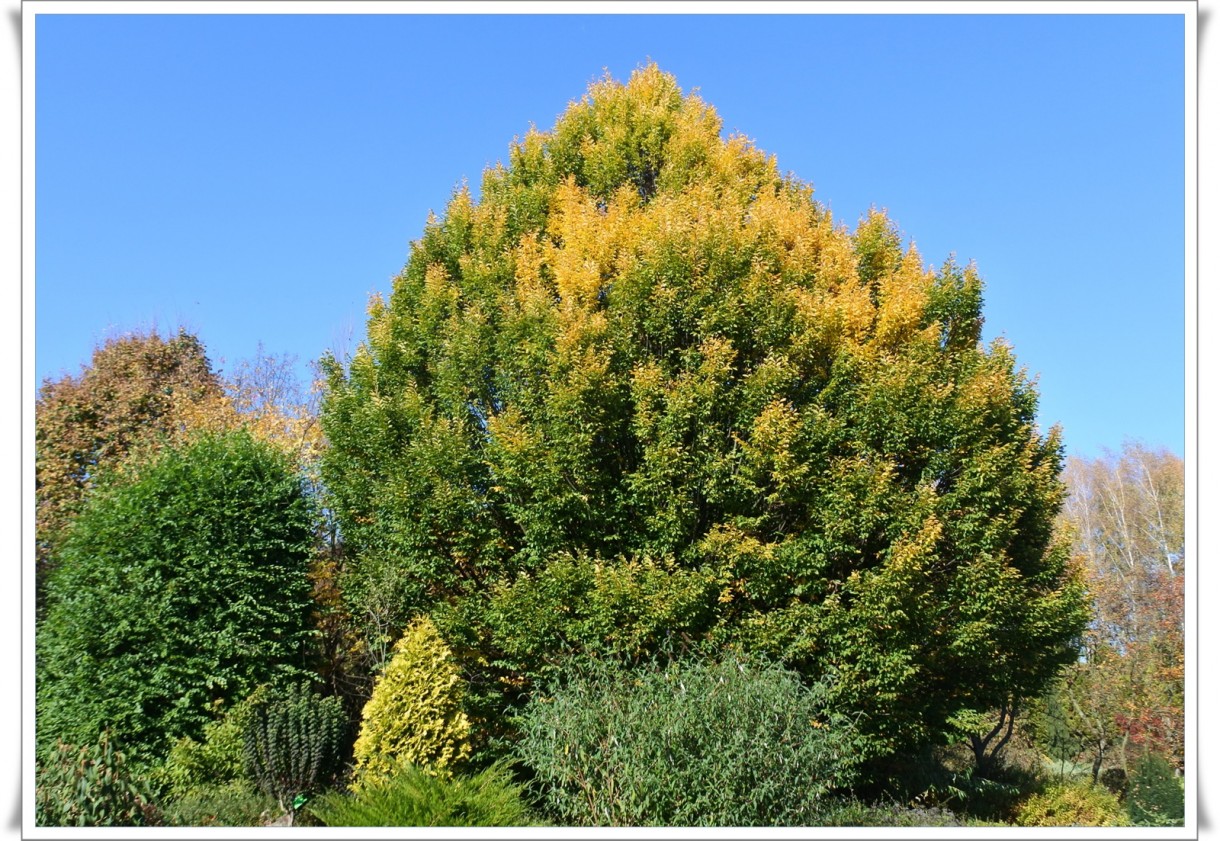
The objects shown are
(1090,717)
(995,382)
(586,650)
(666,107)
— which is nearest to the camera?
(586,650)

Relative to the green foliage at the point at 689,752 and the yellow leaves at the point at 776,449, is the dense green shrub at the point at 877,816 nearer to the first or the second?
the green foliage at the point at 689,752

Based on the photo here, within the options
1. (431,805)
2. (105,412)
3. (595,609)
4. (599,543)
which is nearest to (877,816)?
(595,609)

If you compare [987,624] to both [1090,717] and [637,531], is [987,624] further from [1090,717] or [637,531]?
[1090,717]

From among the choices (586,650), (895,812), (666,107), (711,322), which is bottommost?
(895,812)

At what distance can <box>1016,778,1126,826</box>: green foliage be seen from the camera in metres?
14.0

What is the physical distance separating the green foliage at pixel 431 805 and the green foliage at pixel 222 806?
1.58 meters

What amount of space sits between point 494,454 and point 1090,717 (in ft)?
59.5

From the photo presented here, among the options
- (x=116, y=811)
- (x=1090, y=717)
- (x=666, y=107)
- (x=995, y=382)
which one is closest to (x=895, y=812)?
(x=995, y=382)

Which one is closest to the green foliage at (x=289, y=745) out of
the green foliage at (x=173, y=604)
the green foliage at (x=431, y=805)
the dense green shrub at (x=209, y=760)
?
the dense green shrub at (x=209, y=760)

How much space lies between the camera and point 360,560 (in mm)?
12086

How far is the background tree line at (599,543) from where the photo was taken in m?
9.28

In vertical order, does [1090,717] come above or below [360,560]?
below
